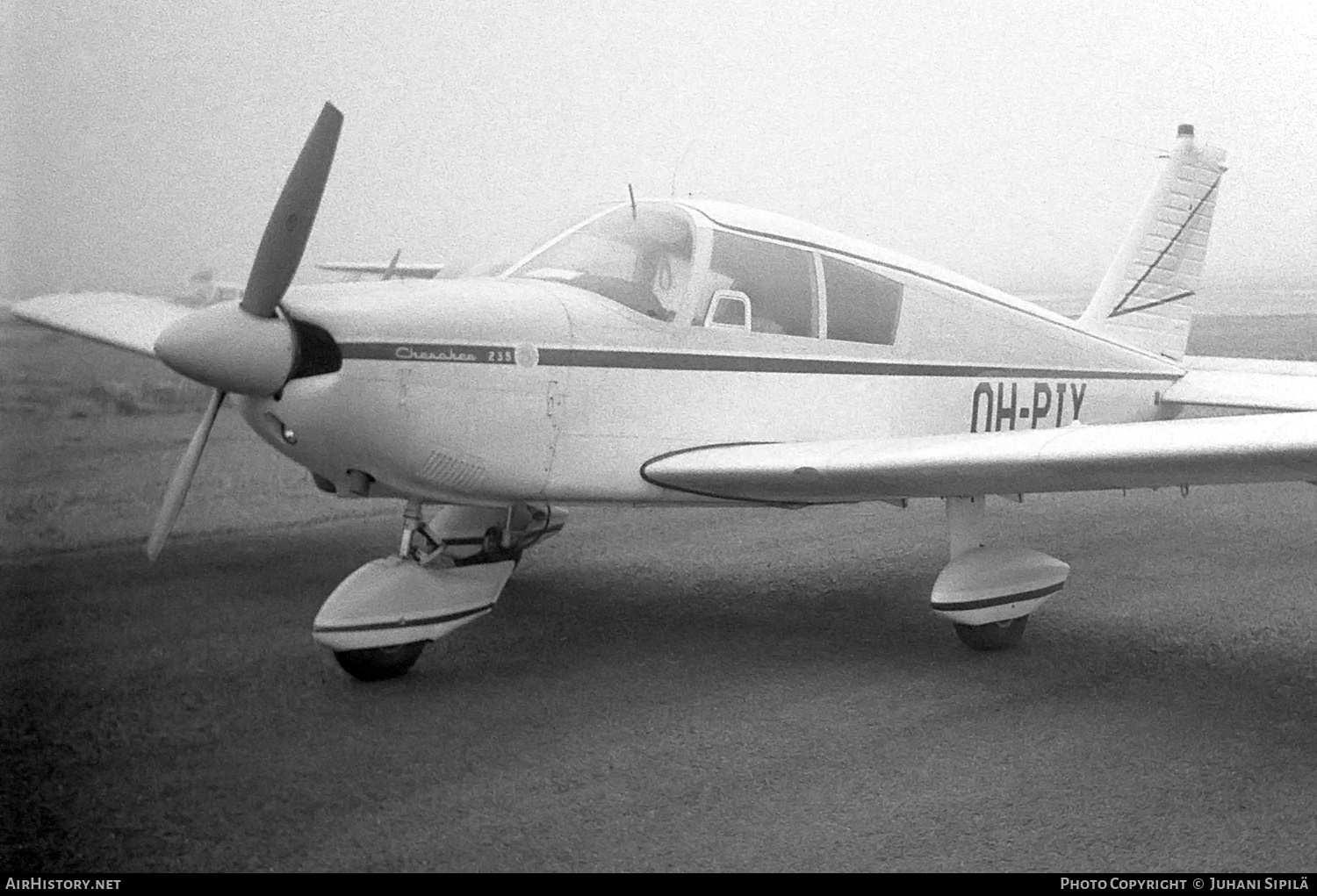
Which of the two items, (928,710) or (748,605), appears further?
(748,605)

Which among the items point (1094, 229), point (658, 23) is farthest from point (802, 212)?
point (1094, 229)

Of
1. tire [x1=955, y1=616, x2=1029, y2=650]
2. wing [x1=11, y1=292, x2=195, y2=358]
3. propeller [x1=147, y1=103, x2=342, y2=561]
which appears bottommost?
tire [x1=955, y1=616, x2=1029, y2=650]

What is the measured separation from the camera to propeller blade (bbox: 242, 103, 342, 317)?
3369mm

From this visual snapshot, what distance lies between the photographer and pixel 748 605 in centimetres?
512

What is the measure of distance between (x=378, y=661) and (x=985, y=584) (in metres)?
1.99

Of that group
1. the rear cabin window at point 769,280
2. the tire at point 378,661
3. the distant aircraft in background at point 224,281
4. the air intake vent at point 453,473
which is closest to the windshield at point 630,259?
the rear cabin window at point 769,280

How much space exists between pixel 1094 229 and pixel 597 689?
264 inches

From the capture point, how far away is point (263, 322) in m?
3.53

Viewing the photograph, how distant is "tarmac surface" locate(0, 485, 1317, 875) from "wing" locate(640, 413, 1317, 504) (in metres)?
0.59

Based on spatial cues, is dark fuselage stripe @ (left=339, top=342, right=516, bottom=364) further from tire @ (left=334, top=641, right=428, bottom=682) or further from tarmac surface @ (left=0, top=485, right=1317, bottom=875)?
tarmac surface @ (left=0, top=485, right=1317, bottom=875)

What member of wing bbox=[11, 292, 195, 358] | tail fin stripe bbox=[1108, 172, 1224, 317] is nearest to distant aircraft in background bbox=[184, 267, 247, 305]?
wing bbox=[11, 292, 195, 358]

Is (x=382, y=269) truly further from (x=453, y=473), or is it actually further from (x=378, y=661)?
(x=378, y=661)

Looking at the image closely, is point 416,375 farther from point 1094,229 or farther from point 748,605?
point 1094,229

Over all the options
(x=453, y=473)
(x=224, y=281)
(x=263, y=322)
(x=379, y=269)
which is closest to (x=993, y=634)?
(x=453, y=473)
